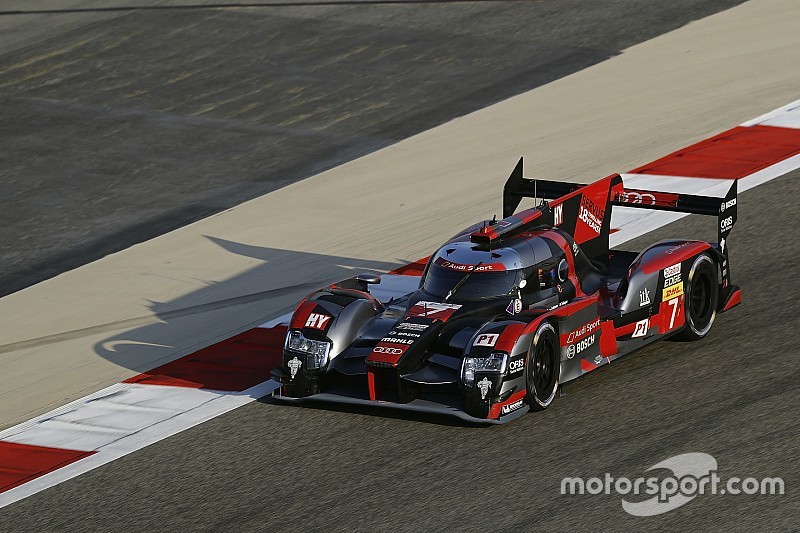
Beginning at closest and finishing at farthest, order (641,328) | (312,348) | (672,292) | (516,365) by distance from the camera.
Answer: (516,365), (312,348), (641,328), (672,292)

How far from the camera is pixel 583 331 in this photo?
41.7 feet

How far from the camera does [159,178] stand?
2145 cm

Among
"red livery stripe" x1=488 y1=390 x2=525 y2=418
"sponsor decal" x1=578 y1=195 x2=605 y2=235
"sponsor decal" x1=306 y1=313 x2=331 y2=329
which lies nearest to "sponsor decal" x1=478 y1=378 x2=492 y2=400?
"red livery stripe" x1=488 y1=390 x2=525 y2=418

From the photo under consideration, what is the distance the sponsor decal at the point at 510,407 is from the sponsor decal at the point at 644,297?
6.38 ft

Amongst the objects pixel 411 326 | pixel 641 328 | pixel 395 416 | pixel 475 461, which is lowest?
pixel 475 461

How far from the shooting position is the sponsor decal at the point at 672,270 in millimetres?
13594

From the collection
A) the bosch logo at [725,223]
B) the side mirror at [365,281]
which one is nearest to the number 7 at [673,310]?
the bosch logo at [725,223]

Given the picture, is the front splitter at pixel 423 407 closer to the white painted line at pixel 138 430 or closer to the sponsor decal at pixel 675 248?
the white painted line at pixel 138 430

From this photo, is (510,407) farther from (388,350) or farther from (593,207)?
(593,207)

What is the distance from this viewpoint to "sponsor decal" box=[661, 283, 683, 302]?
13.5m

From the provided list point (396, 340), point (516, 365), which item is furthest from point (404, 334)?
point (516, 365)

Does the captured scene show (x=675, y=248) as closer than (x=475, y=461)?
No

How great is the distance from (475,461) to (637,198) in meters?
4.55

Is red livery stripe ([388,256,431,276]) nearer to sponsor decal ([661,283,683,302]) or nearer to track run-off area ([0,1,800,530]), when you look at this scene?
track run-off area ([0,1,800,530])
